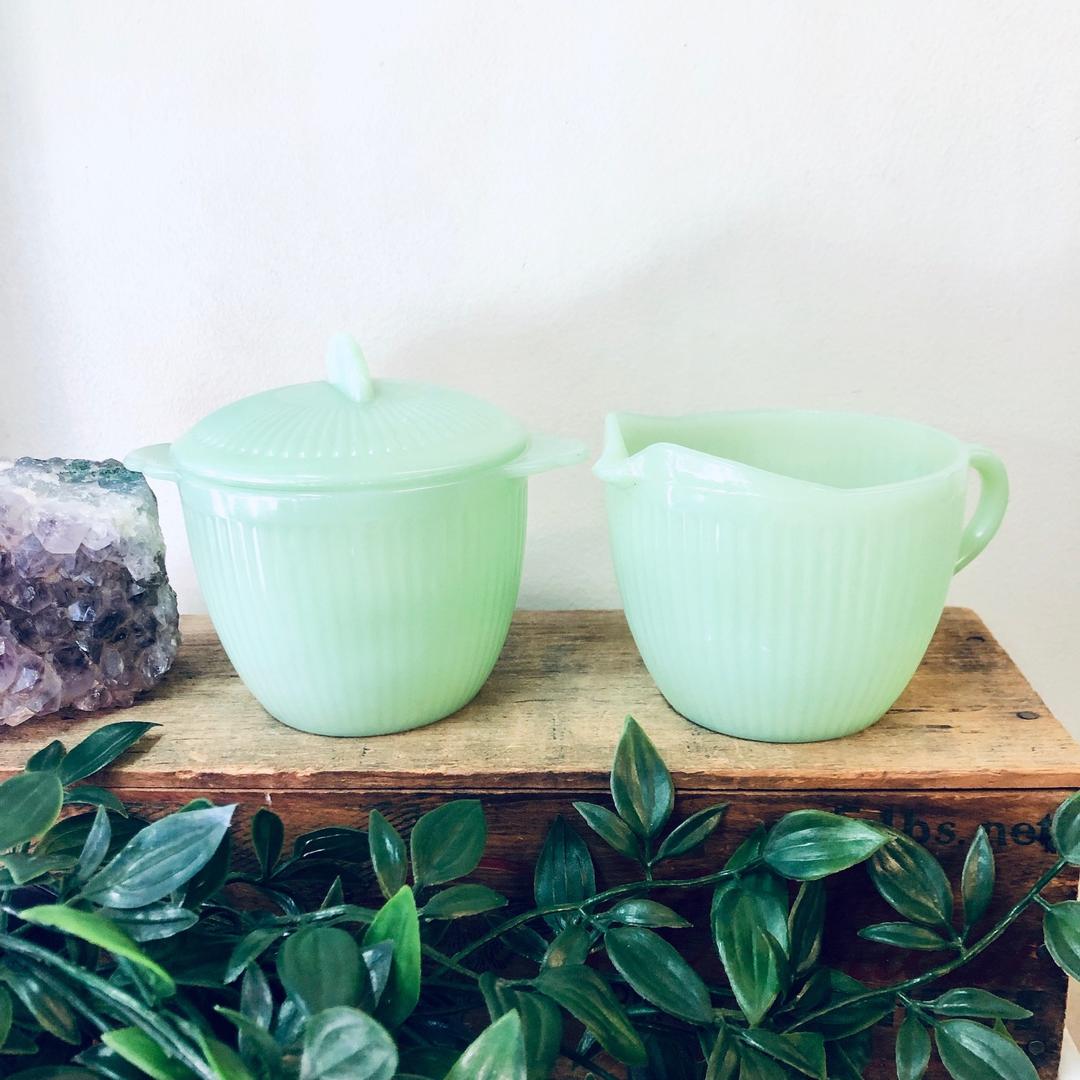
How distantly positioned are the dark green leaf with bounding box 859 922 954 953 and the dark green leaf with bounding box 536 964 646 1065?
0.13m

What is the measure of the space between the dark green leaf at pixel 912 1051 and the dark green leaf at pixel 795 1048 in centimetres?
4

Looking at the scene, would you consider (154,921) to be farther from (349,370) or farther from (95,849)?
(349,370)

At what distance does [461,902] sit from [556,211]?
17.5 inches

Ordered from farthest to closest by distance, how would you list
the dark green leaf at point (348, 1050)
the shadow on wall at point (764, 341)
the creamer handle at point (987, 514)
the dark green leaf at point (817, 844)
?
the shadow on wall at point (764, 341) < the creamer handle at point (987, 514) < the dark green leaf at point (817, 844) < the dark green leaf at point (348, 1050)

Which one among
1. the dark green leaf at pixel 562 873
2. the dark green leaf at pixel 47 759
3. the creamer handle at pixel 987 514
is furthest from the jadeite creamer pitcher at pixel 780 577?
the dark green leaf at pixel 47 759

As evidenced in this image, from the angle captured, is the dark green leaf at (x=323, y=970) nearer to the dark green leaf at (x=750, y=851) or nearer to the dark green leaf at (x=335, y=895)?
the dark green leaf at (x=335, y=895)

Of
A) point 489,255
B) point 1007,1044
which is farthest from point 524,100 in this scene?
point 1007,1044

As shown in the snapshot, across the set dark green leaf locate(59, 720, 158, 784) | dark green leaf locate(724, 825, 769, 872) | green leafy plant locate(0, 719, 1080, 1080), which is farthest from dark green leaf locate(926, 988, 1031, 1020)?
dark green leaf locate(59, 720, 158, 784)

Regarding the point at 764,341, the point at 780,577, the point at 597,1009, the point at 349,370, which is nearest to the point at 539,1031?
the point at 597,1009

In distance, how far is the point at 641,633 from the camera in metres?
0.55

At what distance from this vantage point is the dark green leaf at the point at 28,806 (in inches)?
16.1

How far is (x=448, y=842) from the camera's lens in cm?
47

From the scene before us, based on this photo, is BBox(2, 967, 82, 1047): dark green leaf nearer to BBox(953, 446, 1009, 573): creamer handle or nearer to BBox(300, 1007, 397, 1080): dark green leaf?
BBox(300, 1007, 397, 1080): dark green leaf

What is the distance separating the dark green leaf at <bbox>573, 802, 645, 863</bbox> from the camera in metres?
0.48
